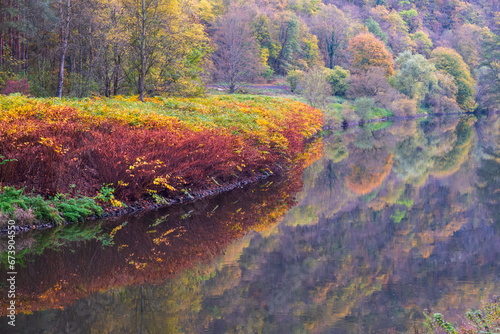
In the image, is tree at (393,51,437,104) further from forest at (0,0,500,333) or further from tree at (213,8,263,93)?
forest at (0,0,500,333)

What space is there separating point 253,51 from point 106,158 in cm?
4798

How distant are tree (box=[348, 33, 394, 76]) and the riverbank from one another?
171 feet

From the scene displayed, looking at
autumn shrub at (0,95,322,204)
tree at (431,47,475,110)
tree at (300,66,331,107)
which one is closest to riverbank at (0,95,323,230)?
autumn shrub at (0,95,322,204)

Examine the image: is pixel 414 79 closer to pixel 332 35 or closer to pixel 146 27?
pixel 332 35

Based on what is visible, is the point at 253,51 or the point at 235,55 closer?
the point at 235,55

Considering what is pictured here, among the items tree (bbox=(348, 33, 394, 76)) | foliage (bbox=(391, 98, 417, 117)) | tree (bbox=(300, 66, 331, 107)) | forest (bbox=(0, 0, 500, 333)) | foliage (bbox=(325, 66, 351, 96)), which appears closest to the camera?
forest (bbox=(0, 0, 500, 333))

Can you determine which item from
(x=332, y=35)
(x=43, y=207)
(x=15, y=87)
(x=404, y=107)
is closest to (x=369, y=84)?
(x=404, y=107)

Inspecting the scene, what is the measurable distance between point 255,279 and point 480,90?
70222mm

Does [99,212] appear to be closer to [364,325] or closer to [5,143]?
[5,143]

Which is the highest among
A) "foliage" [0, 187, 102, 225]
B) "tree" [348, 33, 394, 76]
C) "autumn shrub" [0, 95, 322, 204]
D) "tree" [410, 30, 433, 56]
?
"tree" [410, 30, 433, 56]

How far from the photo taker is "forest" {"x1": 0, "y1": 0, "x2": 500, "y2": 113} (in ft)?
69.1

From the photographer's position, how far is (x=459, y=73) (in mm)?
66875

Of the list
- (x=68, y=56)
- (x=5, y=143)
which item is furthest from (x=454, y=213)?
(x=68, y=56)

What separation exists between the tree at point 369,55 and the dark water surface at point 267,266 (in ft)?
167
